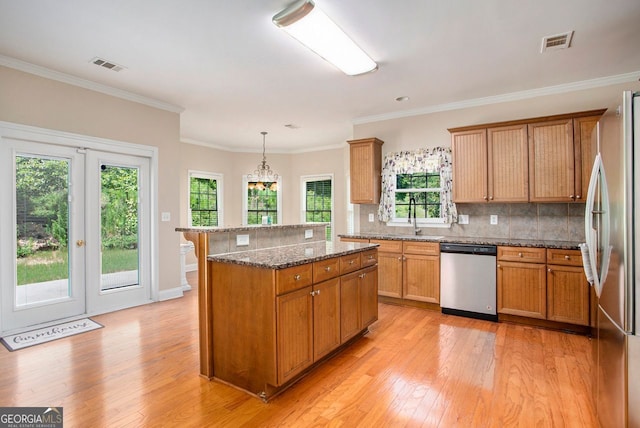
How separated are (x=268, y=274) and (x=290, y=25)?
1.84 metres

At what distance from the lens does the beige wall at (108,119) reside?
11.0 ft

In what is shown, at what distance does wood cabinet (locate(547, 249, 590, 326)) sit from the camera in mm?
3287

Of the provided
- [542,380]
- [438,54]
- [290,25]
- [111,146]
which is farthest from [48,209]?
[542,380]

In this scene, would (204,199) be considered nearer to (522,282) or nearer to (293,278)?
(293,278)

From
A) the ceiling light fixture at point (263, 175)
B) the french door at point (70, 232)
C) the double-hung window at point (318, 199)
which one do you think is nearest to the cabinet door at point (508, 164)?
the ceiling light fixture at point (263, 175)

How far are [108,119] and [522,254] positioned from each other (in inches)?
201

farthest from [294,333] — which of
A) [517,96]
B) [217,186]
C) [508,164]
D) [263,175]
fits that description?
[217,186]

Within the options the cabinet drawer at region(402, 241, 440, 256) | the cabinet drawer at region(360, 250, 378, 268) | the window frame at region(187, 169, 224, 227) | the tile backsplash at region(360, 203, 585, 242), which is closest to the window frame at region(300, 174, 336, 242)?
the window frame at region(187, 169, 224, 227)

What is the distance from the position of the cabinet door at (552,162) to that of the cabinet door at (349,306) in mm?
2394

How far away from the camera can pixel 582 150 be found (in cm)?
351

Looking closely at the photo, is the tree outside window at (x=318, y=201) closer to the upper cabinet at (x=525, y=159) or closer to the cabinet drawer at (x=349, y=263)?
the upper cabinet at (x=525, y=159)

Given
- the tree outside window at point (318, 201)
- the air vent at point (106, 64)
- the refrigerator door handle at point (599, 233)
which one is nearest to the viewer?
the refrigerator door handle at point (599, 233)

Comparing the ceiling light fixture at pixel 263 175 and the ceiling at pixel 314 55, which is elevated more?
the ceiling at pixel 314 55

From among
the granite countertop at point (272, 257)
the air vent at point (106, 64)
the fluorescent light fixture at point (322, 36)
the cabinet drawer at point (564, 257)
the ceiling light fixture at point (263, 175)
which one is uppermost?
the air vent at point (106, 64)
